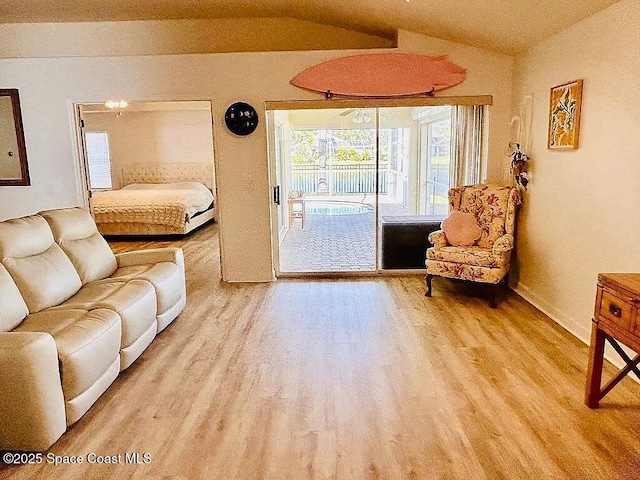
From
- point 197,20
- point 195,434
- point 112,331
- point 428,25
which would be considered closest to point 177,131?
point 197,20

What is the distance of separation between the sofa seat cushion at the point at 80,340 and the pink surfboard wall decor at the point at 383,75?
122 inches

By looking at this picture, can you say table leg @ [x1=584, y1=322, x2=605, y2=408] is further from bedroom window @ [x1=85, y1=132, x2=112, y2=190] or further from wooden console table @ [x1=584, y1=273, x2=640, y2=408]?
bedroom window @ [x1=85, y1=132, x2=112, y2=190]

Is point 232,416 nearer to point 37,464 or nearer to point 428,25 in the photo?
point 37,464

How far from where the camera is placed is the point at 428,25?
13.7ft

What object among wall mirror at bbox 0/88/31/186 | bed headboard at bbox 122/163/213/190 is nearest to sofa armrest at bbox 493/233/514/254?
wall mirror at bbox 0/88/31/186

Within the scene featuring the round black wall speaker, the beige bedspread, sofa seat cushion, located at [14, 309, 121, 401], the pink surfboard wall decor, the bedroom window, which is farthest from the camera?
the bedroom window

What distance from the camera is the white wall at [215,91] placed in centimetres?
466

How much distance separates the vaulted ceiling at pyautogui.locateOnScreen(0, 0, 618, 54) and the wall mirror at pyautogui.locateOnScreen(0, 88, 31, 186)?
81 centimetres

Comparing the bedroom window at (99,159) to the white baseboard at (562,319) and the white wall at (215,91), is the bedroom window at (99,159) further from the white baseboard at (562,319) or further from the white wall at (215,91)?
the white baseboard at (562,319)

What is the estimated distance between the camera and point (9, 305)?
252cm

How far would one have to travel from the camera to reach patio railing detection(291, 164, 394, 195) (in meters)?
6.08

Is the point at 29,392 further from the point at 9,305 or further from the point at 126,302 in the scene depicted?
the point at 126,302

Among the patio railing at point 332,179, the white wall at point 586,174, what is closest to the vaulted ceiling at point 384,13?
the white wall at point 586,174

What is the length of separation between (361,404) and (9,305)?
203 cm
